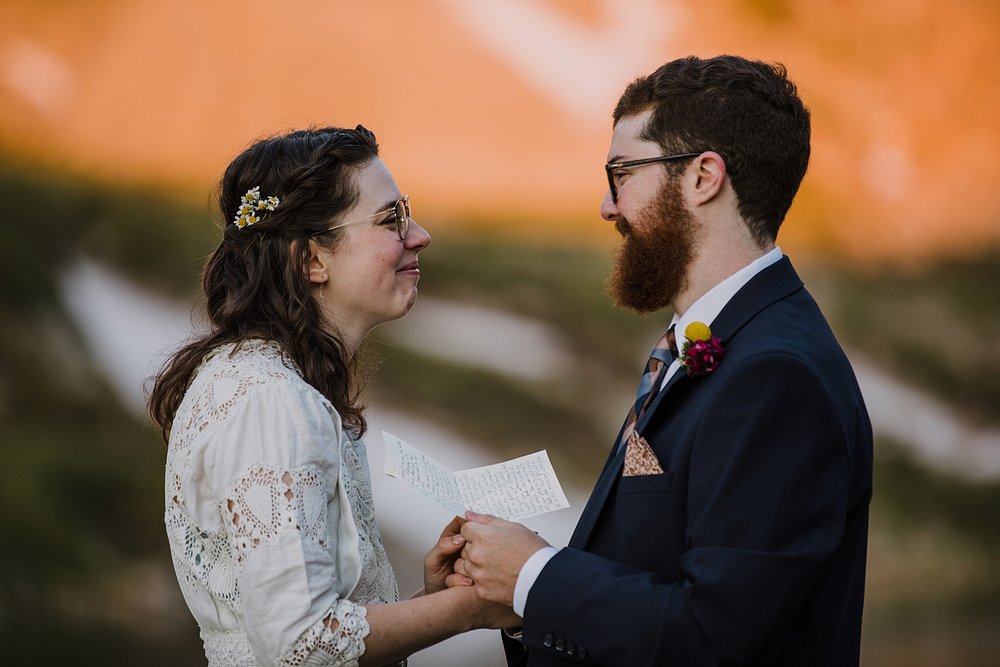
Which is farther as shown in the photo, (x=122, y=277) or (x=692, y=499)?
(x=122, y=277)

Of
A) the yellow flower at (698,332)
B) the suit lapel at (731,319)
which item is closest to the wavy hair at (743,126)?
the suit lapel at (731,319)

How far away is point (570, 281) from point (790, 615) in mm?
3328

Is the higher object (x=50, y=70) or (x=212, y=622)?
(x=50, y=70)

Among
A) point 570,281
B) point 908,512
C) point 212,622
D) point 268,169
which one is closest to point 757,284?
point 268,169

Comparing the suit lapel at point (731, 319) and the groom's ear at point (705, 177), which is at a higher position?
the groom's ear at point (705, 177)

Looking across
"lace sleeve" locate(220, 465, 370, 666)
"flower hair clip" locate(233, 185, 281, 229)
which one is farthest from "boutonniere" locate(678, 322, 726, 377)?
"flower hair clip" locate(233, 185, 281, 229)

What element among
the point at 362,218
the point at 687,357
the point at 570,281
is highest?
the point at 570,281

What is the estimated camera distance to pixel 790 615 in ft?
5.42

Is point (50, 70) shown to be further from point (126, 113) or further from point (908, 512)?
point (908, 512)

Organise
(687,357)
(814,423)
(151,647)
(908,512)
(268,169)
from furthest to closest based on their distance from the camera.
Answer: (908,512)
(151,647)
(268,169)
(687,357)
(814,423)

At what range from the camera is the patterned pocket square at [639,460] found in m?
1.83

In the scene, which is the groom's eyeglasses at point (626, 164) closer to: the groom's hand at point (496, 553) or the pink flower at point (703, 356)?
the pink flower at point (703, 356)

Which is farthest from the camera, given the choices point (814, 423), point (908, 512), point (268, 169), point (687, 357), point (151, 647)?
point (908, 512)

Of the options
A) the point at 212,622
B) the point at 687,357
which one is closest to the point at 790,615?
the point at 687,357
